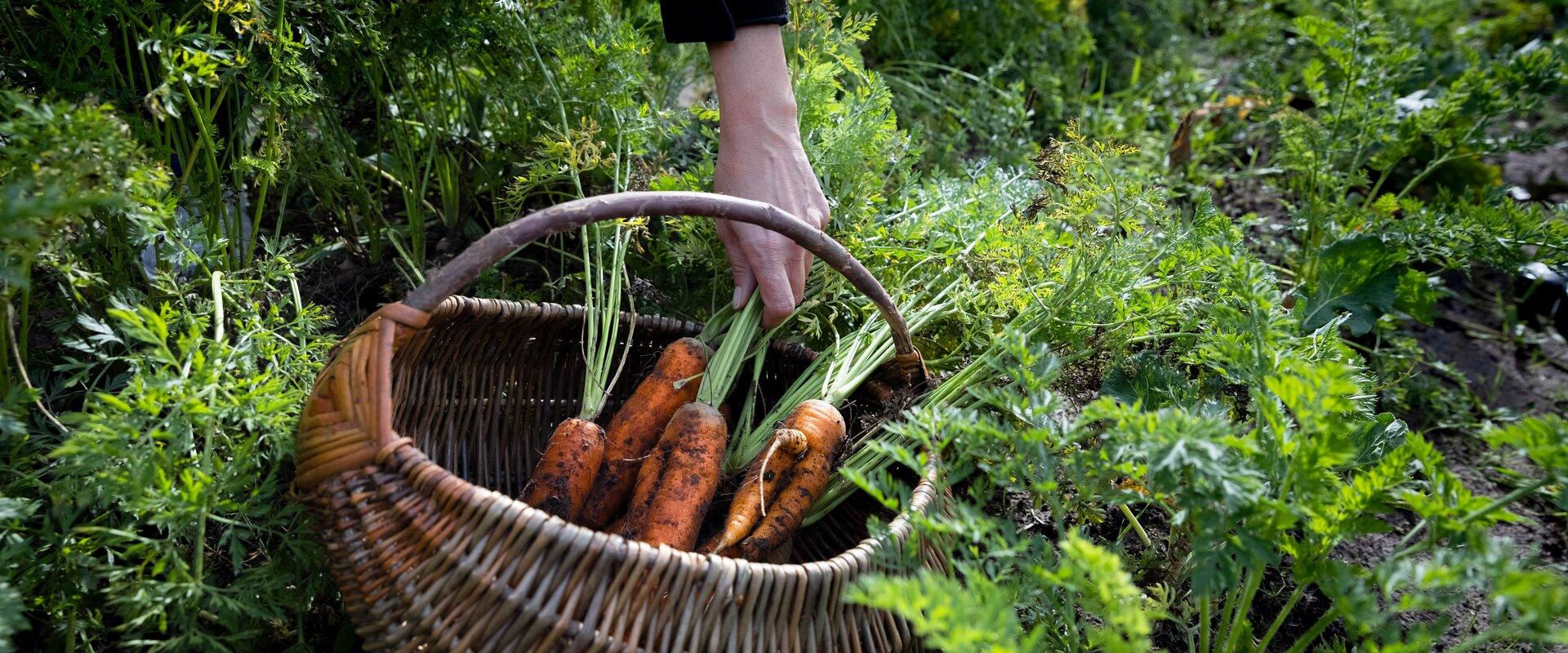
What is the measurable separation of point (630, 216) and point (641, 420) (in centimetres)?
47

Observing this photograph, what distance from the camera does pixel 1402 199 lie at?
202 cm

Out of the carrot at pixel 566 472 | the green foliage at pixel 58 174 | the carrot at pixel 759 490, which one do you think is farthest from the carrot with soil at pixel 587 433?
the green foliage at pixel 58 174

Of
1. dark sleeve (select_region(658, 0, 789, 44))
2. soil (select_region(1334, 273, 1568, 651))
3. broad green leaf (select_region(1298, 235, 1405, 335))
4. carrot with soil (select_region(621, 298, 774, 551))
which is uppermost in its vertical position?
dark sleeve (select_region(658, 0, 789, 44))

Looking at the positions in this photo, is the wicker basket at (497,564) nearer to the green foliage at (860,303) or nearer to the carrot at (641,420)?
the green foliage at (860,303)

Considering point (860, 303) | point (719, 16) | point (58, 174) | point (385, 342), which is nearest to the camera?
point (58, 174)

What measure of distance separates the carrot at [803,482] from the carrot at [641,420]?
21 cm

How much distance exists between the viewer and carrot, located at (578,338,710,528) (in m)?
1.54

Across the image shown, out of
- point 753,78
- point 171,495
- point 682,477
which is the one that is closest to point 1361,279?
point 753,78

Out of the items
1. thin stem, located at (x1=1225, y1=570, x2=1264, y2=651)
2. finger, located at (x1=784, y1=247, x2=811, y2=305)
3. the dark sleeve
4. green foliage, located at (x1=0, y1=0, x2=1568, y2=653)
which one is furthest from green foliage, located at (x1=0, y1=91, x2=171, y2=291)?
thin stem, located at (x1=1225, y1=570, x2=1264, y2=651)

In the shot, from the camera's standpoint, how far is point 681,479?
1427 millimetres

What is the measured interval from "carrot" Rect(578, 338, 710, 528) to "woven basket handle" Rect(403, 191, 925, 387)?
0.33m

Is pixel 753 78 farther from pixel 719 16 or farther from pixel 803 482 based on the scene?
pixel 803 482

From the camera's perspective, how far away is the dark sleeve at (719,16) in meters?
1.42

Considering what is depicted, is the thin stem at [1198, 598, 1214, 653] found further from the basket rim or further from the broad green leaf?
the broad green leaf
